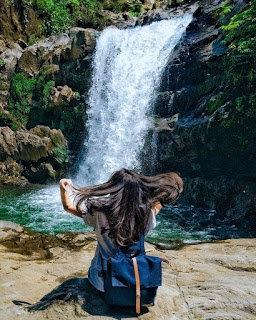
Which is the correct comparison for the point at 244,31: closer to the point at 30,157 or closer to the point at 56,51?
the point at 56,51

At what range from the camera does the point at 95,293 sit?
2305 mm

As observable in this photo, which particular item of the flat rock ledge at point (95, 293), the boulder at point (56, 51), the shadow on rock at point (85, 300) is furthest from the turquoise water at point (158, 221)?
the boulder at point (56, 51)

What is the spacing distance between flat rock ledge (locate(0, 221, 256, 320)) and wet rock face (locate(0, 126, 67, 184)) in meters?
9.08

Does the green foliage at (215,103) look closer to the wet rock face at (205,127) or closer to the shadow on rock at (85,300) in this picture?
the wet rock face at (205,127)

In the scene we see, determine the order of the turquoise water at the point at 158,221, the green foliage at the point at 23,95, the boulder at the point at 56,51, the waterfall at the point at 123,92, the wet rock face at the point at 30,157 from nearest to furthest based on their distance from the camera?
the turquoise water at the point at 158,221
the waterfall at the point at 123,92
the wet rock face at the point at 30,157
the boulder at the point at 56,51
the green foliage at the point at 23,95

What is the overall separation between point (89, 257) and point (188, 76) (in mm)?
8966

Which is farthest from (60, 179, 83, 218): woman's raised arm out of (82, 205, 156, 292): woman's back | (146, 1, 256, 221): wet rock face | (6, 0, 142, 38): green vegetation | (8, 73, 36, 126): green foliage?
(6, 0, 142, 38): green vegetation

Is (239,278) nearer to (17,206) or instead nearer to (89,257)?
(89,257)

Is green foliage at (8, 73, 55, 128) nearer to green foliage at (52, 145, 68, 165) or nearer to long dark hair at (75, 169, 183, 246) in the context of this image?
green foliage at (52, 145, 68, 165)

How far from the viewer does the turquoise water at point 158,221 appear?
25.8 feet

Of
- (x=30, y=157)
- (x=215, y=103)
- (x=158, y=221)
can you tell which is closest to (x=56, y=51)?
(x=30, y=157)

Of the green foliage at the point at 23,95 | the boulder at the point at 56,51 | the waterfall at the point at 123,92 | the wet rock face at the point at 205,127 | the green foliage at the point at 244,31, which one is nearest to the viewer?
the green foliage at the point at 244,31

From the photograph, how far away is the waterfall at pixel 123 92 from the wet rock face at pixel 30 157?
1.49 m

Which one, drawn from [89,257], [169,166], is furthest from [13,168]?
[89,257]
